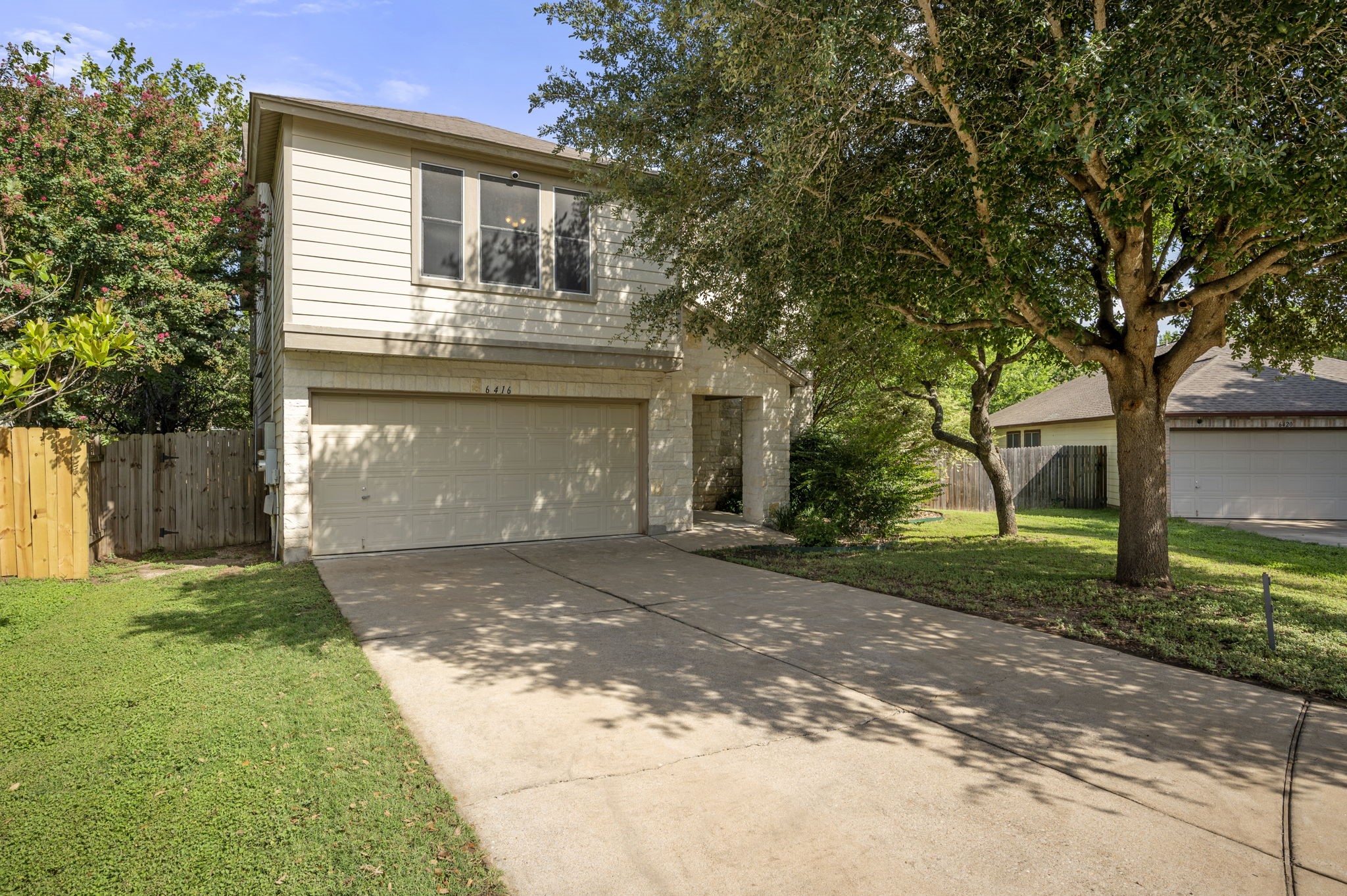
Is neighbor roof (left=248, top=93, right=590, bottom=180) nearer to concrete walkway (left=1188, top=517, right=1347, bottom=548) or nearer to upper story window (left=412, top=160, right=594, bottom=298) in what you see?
upper story window (left=412, top=160, right=594, bottom=298)

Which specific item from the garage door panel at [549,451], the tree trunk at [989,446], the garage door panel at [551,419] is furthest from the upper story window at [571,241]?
the tree trunk at [989,446]

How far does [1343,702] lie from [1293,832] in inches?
90.0

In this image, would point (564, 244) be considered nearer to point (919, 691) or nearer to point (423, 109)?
point (423, 109)

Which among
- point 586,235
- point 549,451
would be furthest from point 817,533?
point 586,235

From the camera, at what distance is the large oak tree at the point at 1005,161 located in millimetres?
5113

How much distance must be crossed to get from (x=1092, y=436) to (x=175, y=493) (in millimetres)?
21191

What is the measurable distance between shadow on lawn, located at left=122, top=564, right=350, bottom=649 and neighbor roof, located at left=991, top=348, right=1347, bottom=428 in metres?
14.8

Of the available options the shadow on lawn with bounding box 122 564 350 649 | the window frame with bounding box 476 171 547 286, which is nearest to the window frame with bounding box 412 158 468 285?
the window frame with bounding box 476 171 547 286

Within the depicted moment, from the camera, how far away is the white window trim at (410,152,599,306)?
9891 mm

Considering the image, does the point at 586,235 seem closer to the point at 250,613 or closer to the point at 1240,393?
the point at 250,613

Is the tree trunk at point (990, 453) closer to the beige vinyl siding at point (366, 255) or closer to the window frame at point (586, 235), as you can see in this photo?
the beige vinyl siding at point (366, 255)

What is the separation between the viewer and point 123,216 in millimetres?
11133

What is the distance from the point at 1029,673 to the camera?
5.28 m

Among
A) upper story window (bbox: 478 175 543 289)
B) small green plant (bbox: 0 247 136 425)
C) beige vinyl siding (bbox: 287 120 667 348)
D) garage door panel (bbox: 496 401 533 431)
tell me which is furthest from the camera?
garage door panel (bbox: 496 401 533 431)
